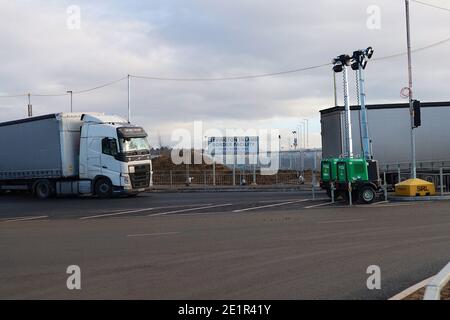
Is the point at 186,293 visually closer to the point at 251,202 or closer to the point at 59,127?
the point at 251,202

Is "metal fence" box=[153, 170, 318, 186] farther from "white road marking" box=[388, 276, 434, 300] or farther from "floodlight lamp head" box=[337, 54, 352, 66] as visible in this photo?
"white road marking" box=[388, 276, 434, 300]

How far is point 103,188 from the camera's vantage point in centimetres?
2758

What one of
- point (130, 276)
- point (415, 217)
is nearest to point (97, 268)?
point (130, 276)

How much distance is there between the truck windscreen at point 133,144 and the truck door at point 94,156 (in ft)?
4.03

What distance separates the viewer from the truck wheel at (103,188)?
89.7 ft

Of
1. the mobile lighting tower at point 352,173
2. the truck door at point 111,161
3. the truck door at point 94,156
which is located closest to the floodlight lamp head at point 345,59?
the mobile lighting tower at point 352,173

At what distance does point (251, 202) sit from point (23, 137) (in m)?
13.8

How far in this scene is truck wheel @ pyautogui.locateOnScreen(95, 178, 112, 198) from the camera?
2735 cm

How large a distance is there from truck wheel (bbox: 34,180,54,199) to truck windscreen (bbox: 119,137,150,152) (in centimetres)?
490

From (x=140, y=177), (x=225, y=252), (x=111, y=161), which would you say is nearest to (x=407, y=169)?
(x=140, y=177)

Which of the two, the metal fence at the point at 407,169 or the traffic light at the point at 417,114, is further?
the metal fence at the point at 407,169

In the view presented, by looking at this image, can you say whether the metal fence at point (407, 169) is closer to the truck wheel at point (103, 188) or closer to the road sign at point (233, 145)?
the truck wheel at point (103, 188)

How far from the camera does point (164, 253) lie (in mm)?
10805

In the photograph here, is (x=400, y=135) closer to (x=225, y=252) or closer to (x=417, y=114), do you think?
(x=417, y=114)
